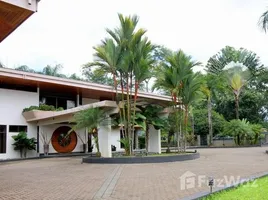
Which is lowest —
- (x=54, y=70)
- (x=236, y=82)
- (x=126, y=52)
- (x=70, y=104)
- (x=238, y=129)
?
(x=238, y=129)

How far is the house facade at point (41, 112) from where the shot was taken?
63.4 feet

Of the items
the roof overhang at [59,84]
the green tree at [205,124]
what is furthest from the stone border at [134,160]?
the green tree at [205,124]

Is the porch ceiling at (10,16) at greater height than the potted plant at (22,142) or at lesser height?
greater

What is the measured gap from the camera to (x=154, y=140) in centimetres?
2023

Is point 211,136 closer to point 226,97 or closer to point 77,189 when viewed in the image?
point 226,97

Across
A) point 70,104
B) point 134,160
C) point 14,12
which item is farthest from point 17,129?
point 14,12

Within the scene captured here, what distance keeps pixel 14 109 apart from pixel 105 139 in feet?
24.3

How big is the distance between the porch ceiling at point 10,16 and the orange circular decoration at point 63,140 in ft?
57.9

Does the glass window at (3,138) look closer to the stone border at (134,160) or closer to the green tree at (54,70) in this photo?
the stone border at (134,160)

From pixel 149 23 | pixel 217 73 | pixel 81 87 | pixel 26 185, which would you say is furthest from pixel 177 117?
pixel 217 73

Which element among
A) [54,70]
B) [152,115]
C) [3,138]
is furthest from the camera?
[54,70]

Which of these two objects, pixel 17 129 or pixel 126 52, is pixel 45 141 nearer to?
pixel 17 129

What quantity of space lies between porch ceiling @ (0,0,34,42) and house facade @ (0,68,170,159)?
37.6ft

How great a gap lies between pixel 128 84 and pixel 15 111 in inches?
341
